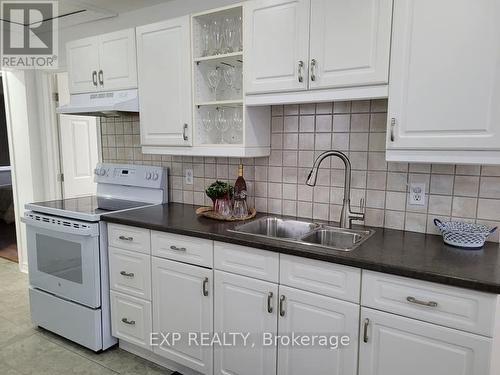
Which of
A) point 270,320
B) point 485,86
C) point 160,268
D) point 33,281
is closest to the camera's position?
point 485,86

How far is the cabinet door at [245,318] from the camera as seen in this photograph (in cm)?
180

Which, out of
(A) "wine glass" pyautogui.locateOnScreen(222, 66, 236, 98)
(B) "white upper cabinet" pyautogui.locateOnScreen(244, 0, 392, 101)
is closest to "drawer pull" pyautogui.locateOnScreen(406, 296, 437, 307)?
(B) "white upper cabinet" pyautogui.locateOnScreen(244, 0, 392, 101)

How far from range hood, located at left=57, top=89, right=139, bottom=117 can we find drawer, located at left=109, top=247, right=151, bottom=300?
0.91 meters

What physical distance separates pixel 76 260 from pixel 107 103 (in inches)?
41.1

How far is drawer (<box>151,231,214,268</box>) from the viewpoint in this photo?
1959 mm

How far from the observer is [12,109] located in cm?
363

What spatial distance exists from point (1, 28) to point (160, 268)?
105 inches

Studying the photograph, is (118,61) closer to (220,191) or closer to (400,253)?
(220,191)

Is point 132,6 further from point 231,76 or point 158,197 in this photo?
point 158,197

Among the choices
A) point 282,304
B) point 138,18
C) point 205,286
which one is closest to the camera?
point 282,304

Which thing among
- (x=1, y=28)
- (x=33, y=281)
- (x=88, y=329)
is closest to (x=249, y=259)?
(x=88, y=329)

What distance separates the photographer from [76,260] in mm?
2402

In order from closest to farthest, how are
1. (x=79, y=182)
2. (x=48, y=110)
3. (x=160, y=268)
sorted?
1. (x=160, y=268)
2. (x=48, y=110)
3. (x=79, y=182)

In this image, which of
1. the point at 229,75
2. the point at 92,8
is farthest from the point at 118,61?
the point at 229,75
